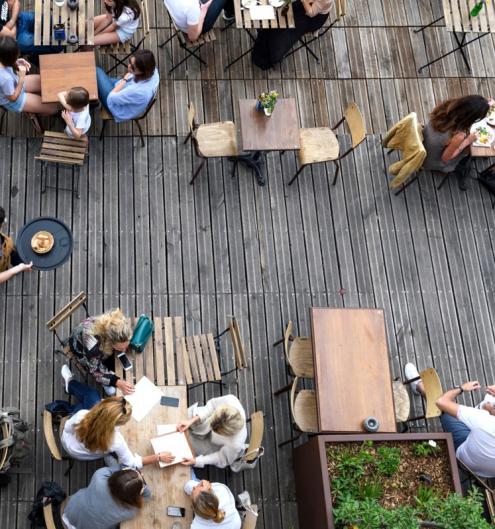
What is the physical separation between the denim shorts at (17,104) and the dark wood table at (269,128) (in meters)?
2.51

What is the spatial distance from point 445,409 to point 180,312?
303 cm

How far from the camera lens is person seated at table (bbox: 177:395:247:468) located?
5.10 m

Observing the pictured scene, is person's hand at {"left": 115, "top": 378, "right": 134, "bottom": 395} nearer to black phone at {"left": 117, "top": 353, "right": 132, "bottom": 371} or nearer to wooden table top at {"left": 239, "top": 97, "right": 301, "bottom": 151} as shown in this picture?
black phone at {"left": 117, "top": 353, "right": 132, "bottom": 371}

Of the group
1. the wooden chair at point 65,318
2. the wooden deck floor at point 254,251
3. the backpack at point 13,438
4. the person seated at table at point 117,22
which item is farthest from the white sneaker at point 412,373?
the person seated at table at point 117,22

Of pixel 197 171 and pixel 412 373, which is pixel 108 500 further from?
pixel 197 171

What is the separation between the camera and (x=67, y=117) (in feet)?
21.6

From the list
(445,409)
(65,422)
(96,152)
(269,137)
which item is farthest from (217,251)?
(445,409)

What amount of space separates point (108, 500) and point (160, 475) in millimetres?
574

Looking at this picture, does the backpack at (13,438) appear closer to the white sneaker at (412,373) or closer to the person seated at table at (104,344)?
the person seated at table at (104,344)

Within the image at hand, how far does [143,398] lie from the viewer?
548cm

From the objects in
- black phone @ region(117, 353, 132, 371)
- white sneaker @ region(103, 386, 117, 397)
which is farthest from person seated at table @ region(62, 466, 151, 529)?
black phone @ region(117, 353, 132, 371)

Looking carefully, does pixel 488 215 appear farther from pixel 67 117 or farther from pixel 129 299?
pixel 67 117

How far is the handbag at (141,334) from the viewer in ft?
18.7

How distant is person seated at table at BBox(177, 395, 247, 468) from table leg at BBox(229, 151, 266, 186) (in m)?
3.07
